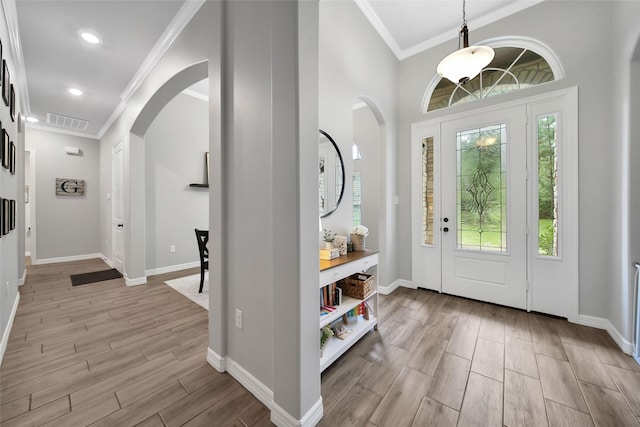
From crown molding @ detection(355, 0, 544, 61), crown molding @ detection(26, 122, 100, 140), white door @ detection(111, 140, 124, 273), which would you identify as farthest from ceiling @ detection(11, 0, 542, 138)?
crown molding @ detection(26, 122, 100, 140)

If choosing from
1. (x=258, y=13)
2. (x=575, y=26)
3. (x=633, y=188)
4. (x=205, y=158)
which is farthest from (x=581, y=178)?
(x=205, y=158)

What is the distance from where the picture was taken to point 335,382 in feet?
5.19

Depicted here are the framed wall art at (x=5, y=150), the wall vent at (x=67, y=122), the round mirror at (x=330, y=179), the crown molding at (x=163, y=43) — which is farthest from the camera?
the wall vent at (x=67, y=122)

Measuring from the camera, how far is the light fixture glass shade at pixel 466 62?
6.20 feet

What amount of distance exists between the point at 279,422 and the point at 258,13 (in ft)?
7.62

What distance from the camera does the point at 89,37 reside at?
8.52ft

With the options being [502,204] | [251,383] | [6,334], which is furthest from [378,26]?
[6,334]

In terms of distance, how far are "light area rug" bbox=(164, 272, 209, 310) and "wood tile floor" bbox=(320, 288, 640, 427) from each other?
6.40 ft

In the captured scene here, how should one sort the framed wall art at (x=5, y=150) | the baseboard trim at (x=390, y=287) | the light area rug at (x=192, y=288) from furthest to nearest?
the baseboard trim at (x=390, y=287) < the light area rug at (x=192, y=288) < the framed wall art at (x=5, y=150)

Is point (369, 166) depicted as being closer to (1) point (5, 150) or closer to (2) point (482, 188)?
(2) point (482, 188)

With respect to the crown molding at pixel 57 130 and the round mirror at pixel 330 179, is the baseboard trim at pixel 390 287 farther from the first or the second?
the crown molding at pixel 57 130

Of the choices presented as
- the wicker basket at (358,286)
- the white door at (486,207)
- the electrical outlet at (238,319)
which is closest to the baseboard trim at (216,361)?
the electrical outlet at (238,319)

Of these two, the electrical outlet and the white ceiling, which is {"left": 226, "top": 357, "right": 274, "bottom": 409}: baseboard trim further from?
the white ceiling

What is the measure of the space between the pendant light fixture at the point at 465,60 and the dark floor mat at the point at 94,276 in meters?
5.28
